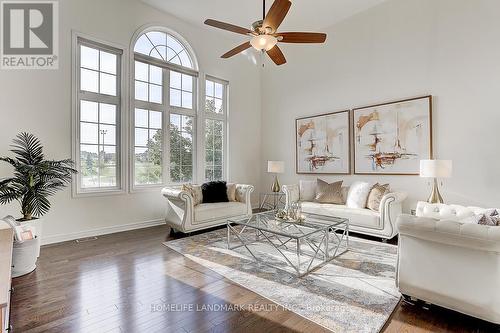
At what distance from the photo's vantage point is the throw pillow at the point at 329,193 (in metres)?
4.68

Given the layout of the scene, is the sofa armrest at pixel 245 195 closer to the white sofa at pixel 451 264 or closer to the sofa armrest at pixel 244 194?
the sofa armrest at pixel 244 194

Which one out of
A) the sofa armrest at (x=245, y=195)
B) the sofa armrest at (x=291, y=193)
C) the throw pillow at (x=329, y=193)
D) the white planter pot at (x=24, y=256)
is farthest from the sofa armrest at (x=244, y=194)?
the white planter pot at (x=24, y=256)

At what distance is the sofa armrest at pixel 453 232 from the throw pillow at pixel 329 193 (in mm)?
2558

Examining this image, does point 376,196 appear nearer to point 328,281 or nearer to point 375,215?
point 375,215

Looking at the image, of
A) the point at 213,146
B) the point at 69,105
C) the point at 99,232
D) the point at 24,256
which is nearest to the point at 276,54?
the point at 213,146

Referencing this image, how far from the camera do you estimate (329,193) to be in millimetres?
4766

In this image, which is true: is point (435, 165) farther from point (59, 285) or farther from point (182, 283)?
point (59, 285)

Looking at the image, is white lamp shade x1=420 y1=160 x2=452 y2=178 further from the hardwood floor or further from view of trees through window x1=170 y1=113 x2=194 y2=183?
view of trees through window x1=170 y1=113 x2=194 y2=183

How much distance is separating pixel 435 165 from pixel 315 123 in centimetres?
251

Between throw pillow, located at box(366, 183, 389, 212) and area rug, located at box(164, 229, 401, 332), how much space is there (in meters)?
0.61

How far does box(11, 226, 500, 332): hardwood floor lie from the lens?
188 cm

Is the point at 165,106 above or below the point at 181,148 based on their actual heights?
above

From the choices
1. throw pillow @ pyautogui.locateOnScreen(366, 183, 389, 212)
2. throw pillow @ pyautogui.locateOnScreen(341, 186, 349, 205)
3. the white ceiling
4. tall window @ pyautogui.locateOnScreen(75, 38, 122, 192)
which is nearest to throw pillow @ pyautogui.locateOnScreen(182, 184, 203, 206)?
tall window @ pyautogui.locateOnScreen(75, 38, 122, 192)

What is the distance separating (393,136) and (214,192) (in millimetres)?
3340
